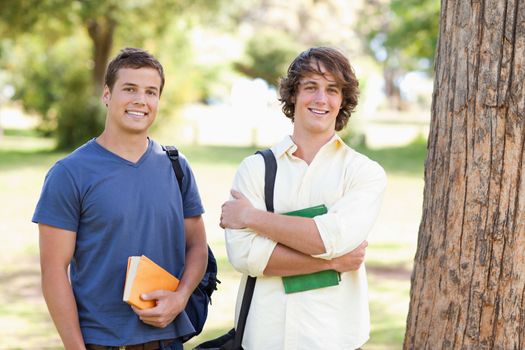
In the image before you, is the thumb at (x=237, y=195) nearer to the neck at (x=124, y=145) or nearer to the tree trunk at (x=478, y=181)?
the neck at (x=124, y=145)

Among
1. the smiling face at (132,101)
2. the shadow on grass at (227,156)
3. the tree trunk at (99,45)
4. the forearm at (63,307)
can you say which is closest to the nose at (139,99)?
the smiling face at (132,101)

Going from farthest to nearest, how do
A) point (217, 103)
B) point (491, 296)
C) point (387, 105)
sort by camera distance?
1. point (387, 105)
2. point (217, 103)
3. point (491, 296)

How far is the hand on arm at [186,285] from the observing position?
3.03 meters

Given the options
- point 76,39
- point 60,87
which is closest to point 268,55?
point 76,39

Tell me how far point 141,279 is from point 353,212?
809mm

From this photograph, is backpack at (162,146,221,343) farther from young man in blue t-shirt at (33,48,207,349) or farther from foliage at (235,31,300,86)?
foliage at (235,31,300,86)

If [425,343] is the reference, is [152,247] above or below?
above

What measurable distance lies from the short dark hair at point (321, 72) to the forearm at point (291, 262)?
0.64 metres

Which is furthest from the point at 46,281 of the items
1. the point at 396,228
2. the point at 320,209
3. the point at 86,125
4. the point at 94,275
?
the point at 86,125

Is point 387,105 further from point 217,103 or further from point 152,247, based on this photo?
point 152,247

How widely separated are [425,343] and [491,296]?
0.35 meters

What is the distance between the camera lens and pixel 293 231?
290 centimetres

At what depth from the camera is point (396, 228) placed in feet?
43.7

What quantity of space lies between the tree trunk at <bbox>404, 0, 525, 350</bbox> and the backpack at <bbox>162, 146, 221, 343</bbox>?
95 centimetres
